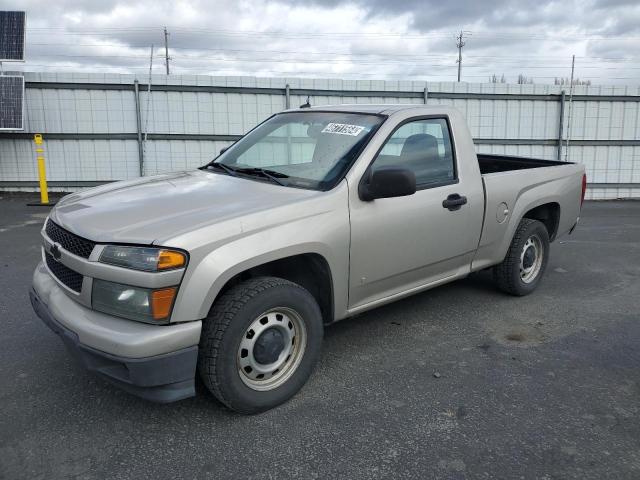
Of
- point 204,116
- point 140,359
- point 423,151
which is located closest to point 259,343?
point 140,359

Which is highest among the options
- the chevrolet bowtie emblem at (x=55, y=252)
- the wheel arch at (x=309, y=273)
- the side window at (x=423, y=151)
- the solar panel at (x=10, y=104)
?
the solar panel at (x=10, y=104)

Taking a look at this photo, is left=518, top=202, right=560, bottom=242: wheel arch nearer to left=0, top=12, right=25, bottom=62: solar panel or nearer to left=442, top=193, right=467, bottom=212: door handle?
left=442, top=193, right=467, bottom=212: door handle

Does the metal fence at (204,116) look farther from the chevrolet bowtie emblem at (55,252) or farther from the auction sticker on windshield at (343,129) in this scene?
the chevrolet bowtie emblem at (55,252)

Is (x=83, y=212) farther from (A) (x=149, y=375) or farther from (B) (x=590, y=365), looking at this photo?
(B) (x=590, y=365)

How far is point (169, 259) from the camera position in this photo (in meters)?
2.71

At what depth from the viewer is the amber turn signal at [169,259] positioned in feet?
8.86

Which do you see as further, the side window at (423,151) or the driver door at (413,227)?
the side window at (423,151)

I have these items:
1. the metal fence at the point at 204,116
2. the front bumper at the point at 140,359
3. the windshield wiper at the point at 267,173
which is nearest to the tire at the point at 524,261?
the windshield wiper at the point at 267,173

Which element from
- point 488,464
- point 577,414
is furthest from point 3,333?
point 577,414

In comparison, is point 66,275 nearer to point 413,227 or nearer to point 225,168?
point 225,168

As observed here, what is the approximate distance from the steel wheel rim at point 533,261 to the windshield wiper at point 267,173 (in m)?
2.66

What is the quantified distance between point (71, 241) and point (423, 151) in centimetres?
256

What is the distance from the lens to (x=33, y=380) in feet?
11.7

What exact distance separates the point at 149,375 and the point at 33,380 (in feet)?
4.43
